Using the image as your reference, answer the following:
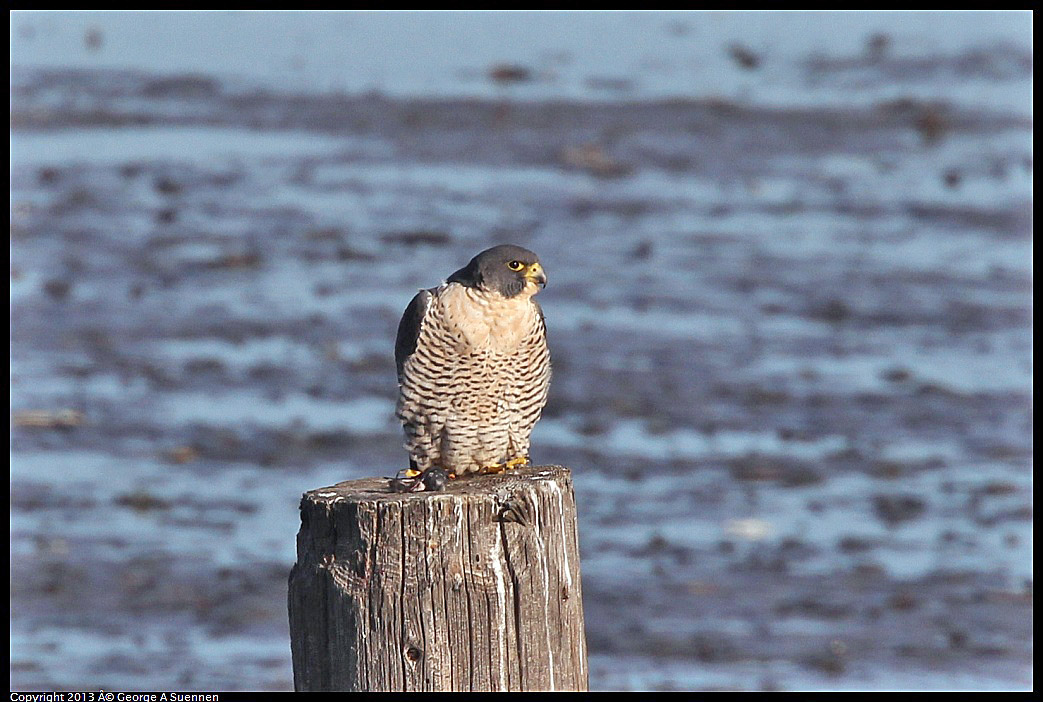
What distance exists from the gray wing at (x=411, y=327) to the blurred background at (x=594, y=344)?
2075 mm

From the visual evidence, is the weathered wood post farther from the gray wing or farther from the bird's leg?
the gray wing

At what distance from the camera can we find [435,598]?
373 cm

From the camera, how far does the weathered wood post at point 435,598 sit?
3.72 meters

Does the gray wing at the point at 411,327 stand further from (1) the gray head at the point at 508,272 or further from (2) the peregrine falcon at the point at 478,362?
(1) the gray head at the point at 508,272

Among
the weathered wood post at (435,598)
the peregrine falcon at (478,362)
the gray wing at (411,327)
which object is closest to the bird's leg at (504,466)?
the peregrine falcon at (478,362)

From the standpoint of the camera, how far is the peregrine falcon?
16.8ft

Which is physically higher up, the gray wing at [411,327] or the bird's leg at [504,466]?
the gray wing at [411,327]

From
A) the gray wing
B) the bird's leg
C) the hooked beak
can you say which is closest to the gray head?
the hooked beak

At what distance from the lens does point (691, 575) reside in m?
7.69

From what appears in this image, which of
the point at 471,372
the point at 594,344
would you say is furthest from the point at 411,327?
the point at 594,344

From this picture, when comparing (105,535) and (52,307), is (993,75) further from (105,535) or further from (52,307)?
(105,535)

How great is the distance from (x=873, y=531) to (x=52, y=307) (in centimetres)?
665

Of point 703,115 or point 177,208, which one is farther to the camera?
point 703,115

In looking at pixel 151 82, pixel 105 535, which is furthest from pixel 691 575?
pixel 151 82
